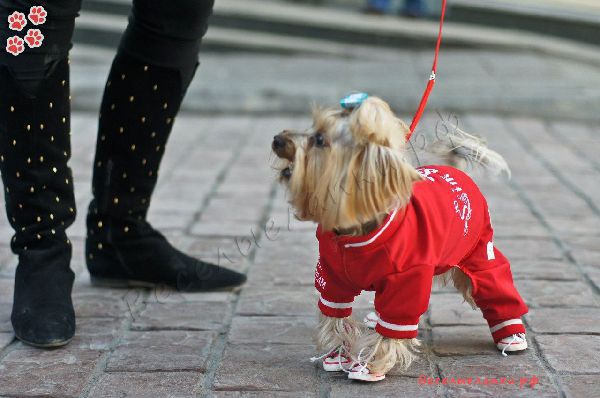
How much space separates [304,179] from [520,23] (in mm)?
6130

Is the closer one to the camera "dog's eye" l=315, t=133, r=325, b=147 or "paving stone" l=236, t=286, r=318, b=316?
"dog's eye" l=315, t=133, r=325, b=147

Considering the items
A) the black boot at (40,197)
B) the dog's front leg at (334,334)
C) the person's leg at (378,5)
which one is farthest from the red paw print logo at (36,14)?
the person's leg at (378,5)

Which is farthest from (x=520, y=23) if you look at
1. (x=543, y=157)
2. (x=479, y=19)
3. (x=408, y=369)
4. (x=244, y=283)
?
(x=408, y=369)

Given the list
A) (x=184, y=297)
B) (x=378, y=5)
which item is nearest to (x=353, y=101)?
(x=184, y=297)

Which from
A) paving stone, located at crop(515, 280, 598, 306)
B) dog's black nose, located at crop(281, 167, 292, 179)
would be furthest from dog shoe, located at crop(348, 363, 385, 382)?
paving stone, located at crop(515, 280, 598, 306)

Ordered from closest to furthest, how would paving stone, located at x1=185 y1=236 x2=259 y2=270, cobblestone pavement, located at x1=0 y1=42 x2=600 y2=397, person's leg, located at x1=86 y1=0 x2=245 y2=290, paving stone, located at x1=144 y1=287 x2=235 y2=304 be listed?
cobblestone pavement, located at x1=0 y1=42 x2=600 y2=397 < person's leg, located at x1=86 y1=0 x2=245 y2=290 < paving stone, located at x1=144 y1=287 x2=235 y2=304 < paving stone, located at x1=185 y1=236 x2=259 y2=270

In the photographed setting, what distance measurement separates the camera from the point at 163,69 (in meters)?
2.74

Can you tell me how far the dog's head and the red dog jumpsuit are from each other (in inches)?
4.5

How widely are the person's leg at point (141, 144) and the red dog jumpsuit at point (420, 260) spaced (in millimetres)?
782

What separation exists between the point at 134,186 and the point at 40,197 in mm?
364

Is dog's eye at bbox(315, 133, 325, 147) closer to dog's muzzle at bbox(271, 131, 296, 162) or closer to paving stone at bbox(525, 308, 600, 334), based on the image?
dog's muzzle at bbox(271, 131, 296, 162)

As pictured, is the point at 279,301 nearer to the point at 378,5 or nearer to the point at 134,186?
the point at 134,186

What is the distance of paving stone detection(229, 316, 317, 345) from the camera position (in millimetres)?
2494

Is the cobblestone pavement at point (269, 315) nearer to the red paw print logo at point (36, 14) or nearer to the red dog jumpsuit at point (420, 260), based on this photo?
the red dog jumpsuit at point (420, 260)
